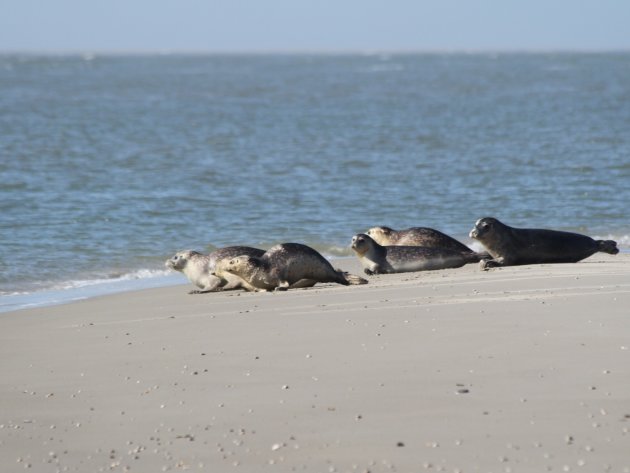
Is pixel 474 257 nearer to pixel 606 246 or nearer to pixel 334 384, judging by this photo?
pixel 606 246

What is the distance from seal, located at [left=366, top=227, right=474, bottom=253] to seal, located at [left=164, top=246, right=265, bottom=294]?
1534mm

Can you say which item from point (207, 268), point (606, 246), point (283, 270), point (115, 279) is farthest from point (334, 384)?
point (606, 246)

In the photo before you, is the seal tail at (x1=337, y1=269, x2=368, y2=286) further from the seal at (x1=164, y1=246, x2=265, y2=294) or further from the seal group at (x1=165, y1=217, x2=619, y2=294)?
the seal at (x1=164, y1=246, x2=265, y2=294)

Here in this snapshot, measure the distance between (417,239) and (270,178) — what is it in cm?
795

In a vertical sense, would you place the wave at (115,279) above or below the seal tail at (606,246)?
below

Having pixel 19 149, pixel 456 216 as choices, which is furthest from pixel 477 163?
pixel 19 149

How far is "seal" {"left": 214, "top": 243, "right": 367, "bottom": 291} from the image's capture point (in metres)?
9.31

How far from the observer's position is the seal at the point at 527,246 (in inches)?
408

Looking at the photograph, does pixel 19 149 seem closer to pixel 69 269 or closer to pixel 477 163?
pixel 477 163

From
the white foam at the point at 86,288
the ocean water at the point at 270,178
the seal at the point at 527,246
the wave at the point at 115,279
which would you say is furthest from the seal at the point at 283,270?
the seal at the point at 527,246

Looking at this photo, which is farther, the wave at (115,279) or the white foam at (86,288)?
the wave at (115,279)

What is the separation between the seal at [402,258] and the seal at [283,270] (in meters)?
0.78

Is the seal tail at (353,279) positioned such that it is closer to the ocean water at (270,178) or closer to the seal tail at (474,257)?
the seal tail at (474,257)

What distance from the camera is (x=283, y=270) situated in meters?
9.36
